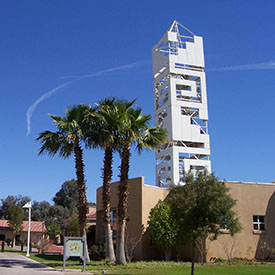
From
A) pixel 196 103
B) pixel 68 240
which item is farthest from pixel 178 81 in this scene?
pixel 68 240

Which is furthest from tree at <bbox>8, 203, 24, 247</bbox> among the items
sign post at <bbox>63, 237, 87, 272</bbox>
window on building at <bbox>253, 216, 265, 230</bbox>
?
sign post at <bbox>63, 237, 87, 272</bbox>

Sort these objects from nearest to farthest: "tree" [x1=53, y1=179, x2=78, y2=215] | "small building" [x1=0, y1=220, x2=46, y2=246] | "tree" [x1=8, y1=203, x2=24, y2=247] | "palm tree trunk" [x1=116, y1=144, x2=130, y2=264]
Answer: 1. "palm tree trunk" [x1=116, y1=144, x2=130, y2=264]
2. "tree" [x1=8, y1=203, x2=24, y2=247]
3. "small building" [x1=0, y1=220, x2=46, y2=246]
4. "tree" [x1=53, y1=179, x2=78, y2=215]

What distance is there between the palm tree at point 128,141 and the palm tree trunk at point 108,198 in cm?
89

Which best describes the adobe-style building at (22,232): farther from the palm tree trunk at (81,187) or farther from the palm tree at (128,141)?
the palm tree at (128,141)

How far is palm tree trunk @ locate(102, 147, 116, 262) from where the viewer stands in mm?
23062

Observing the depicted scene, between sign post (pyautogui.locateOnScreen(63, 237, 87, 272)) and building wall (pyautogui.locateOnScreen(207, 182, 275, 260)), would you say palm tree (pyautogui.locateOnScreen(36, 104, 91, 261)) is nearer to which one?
sign post (pyautogui.locateOnScreen(63, 237, 87, 272))

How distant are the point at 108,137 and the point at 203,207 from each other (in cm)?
831

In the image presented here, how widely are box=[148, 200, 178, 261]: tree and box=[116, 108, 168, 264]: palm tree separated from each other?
11.6 ft

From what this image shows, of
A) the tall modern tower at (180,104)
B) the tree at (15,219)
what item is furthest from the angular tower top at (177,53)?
the tree at (15,219)

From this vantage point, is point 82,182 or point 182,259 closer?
point 82,182

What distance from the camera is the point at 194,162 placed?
182 feet

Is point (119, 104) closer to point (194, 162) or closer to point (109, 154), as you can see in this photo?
point (109, 154)

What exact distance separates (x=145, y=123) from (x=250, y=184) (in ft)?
34.3

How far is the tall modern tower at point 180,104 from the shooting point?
181ft
